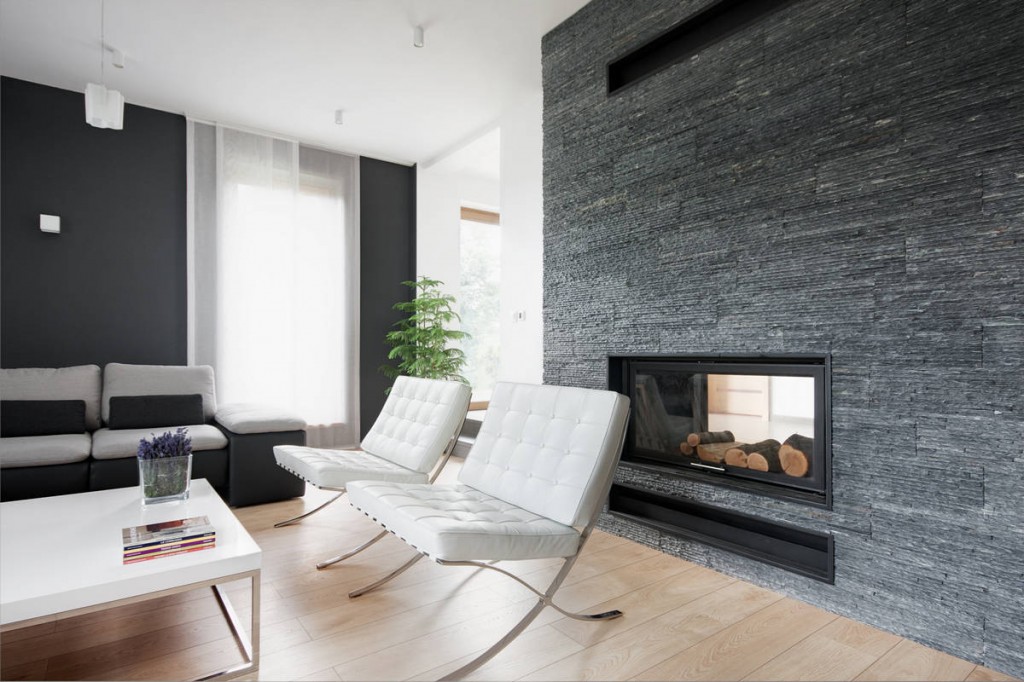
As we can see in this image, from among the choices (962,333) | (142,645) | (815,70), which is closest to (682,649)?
(962,333)

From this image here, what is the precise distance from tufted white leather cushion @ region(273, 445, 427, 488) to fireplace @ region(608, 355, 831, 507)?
1162 millimetres

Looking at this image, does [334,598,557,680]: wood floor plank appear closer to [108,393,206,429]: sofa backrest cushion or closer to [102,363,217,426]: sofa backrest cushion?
[108,393,206,429]: sofa backrest cushion

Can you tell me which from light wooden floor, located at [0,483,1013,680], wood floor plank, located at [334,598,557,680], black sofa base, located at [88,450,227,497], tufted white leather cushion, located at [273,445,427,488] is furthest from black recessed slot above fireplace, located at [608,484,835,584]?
black sofa base, located at [88,450,227,497]

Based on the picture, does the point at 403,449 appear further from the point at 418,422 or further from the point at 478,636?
the point at 478,636

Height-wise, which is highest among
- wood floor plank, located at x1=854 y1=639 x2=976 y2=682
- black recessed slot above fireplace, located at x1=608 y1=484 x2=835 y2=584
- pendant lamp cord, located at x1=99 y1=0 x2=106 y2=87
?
pendant lamp cord, located at x1=99 y1=0 x2=106 y2=87

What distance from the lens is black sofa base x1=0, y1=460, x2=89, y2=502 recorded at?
2.96 m

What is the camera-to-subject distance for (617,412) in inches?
77.0

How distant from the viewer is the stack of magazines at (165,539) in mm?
1663

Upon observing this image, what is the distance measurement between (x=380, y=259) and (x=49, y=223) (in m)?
2.56

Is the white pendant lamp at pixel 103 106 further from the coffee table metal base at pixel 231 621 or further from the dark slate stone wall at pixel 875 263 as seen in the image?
the dark slate stone wall at pixel 875 263

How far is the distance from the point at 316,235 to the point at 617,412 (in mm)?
4098

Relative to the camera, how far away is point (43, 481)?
3.02 metres

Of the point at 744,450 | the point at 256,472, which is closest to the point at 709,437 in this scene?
the point at 744,450

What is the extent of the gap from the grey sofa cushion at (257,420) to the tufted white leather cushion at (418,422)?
0.84 m
